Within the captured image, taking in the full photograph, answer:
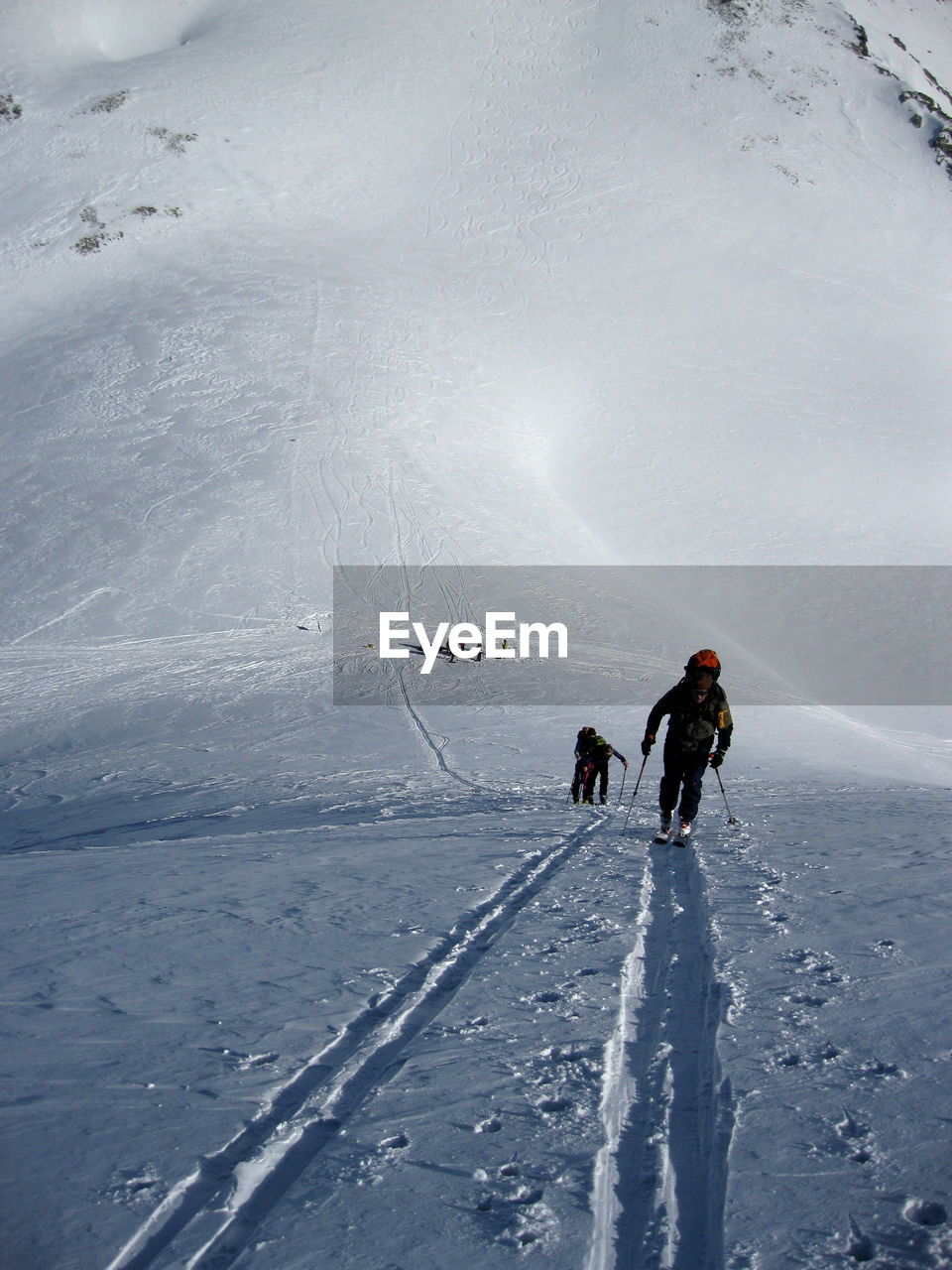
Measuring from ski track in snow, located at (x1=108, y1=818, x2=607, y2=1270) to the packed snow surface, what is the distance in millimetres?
20

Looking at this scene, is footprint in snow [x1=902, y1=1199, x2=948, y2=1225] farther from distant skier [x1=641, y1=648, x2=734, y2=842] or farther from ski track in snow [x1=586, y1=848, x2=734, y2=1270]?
distant skier [x1=641, y1=648, x2=734, y2=842]

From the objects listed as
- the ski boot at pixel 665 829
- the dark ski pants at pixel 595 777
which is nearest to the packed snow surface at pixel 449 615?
the ski boot at pixel 665 829

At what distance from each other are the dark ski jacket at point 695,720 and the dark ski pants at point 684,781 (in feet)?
0.15

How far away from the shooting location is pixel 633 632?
24453 millimetres

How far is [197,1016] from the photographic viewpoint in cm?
420

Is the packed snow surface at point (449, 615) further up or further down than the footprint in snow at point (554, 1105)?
further up

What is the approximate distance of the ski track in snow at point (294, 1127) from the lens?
2852mm

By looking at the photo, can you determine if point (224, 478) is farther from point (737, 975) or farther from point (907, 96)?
point (907, 96)

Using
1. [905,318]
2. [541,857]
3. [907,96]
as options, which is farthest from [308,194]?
[541,857]

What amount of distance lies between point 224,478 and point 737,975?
2799 cm

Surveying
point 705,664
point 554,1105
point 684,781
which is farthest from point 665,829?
point 554,1105

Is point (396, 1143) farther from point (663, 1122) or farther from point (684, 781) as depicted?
point (684, 781)

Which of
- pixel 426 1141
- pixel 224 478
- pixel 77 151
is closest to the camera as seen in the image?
pixel 426 1141

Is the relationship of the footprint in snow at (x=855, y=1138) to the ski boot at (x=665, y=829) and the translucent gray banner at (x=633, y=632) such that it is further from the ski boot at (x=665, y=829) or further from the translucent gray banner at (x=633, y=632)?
the translucent gray banner at (x=633, y=632)
